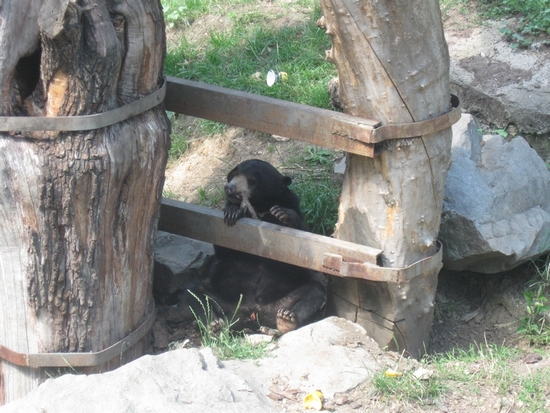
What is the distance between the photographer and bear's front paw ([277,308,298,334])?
4758 millimetres

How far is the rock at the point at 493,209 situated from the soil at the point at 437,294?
0.37 m

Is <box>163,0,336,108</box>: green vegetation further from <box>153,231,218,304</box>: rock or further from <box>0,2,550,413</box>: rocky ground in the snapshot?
<box>153,231,218,304</box>: rock

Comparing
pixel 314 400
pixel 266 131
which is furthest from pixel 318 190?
pixel 314 400

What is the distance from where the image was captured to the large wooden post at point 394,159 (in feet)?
11.9

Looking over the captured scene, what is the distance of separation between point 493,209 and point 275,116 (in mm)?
1766

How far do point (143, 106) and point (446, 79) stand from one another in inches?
64.7

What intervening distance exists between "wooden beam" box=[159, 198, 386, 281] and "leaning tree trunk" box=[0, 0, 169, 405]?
57 centimetres

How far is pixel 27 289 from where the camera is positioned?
142 inches

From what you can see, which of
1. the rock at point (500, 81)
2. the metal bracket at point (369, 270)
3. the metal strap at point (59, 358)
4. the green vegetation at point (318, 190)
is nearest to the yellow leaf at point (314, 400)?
the metal bracket at point (369, 270)

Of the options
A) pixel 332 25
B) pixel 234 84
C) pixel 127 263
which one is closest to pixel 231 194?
pixel 127 263

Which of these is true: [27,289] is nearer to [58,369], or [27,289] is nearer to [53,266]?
[53,266]

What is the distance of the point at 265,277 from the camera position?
16.9ft

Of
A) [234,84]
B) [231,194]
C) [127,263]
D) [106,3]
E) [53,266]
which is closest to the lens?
[106,3]

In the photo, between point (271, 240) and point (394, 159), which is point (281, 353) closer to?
point (271, 240)
